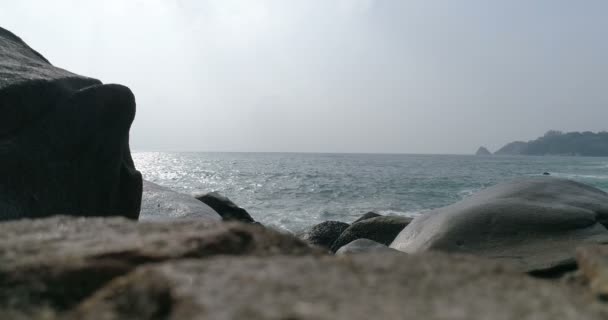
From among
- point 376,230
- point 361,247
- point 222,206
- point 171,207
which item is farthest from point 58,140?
point 222,206

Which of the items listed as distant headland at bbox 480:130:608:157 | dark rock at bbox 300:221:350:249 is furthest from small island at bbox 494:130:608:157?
dark rock at bbox 300:221:350:249

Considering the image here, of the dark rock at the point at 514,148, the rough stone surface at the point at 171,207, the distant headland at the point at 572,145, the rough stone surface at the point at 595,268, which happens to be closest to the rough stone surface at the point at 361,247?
the rough stone surface at the point at 171,207

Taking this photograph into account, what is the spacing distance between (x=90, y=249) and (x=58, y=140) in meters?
3.28

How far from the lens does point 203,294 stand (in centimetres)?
108

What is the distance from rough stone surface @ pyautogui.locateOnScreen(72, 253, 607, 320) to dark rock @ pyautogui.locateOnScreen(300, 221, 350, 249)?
343 inches

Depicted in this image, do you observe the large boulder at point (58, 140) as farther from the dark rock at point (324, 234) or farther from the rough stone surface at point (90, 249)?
the dark rock at point (324, 234)

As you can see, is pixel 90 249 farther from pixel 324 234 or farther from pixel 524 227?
pixel 324 234

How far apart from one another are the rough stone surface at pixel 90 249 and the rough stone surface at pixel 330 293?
0.39ft

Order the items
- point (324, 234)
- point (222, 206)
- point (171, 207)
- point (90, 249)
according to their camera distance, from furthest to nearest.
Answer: point (222, 206)
point (324, 234)
point (171, 207)
point (90, 249)

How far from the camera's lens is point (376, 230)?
8.78m

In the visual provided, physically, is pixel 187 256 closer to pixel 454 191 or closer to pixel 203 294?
pixel 203 294

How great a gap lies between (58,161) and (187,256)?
3.40 metres

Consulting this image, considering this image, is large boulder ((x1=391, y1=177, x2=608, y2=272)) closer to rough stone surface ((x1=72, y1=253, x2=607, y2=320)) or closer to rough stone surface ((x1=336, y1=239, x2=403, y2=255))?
rough stone surface ((x1=336, y1=239, x2=403, y2=255))

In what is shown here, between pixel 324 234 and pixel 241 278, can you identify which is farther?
pixel 324 234
